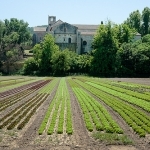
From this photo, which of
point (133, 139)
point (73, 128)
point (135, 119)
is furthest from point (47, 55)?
point (133, 139)

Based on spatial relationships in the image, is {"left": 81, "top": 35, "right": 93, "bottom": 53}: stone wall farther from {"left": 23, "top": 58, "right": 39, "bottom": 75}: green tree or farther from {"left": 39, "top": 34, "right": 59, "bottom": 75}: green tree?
{"left": 23, "top": 58, "right": 39, "bottom": 75}: green tree

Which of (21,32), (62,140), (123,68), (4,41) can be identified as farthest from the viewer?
(21,32)

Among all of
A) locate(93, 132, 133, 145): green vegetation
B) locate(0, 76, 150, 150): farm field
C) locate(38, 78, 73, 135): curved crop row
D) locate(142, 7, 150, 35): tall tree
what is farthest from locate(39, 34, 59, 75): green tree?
locate(93, 132, 133, 145): green vegetation

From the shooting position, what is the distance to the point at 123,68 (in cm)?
7325

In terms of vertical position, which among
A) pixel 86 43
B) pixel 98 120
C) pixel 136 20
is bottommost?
pixel 98 120

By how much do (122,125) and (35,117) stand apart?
6.48 meters

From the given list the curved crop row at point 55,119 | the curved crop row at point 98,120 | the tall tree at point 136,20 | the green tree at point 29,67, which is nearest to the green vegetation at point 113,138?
the curved crop row at point 98,120

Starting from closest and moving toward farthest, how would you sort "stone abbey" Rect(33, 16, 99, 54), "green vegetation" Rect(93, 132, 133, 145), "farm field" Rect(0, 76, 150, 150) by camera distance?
"farm field" Rect(0, 76, 150, 150) → "green vegetation" Rect(93, 132, 133, 145) → "stone abbey" Rect(33, 16, 99, 54)

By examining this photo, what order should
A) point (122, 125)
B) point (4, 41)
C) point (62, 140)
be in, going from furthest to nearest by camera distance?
point (4, 41)
point (122, 125)
point (62, 140)

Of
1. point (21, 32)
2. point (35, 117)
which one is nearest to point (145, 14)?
point (21, 32)

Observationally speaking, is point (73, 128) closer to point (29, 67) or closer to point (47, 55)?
point (29, 67)

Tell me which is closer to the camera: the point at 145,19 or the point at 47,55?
the point at 47,55

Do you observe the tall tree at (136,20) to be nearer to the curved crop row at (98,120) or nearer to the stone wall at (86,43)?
the stone wall at (86,43)

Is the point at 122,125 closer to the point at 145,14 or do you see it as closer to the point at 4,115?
the point at 4,115
